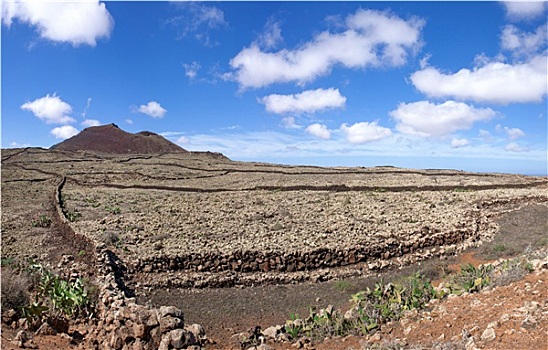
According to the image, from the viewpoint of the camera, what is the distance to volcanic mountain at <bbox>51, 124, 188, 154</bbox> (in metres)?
102

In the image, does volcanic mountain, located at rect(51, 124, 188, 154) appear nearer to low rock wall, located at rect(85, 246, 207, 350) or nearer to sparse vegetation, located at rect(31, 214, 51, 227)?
sparse vegetation, located at rect(31, 214, 51, 227)

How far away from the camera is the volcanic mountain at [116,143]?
101500mm

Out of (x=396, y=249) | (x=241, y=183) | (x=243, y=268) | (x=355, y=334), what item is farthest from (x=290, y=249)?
(x=241, y=183)

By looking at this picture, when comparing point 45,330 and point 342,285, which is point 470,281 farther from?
point 45,330

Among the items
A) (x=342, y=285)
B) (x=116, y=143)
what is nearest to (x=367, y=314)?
(x=342, y=285)

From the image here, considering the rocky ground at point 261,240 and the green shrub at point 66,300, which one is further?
the rocky ground at point 261,240

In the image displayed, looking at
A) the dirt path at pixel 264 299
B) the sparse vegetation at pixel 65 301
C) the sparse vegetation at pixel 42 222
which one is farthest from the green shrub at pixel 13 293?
the sparse vegetation at pixel 42 222

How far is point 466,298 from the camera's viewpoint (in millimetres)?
8664

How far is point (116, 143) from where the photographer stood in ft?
342

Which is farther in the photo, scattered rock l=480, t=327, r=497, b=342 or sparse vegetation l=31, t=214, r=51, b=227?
sparse vegetation l=31, t=214, r=51, b=227

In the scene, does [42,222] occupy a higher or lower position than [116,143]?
lower

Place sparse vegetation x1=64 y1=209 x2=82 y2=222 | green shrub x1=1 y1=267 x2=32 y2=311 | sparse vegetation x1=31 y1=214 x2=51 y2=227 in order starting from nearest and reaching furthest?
green shrub x1=1 y1=267 x2=32 y2=311
sparse vegetation x1=31 y1=214 x2=51 y2=227
sparse vegetation x1=64 y1=209 x2=82 y2=222

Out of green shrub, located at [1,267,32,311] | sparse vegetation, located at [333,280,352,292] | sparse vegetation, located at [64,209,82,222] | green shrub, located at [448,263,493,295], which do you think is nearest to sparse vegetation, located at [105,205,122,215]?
sparse vegetation, located at [64,209,82,222]

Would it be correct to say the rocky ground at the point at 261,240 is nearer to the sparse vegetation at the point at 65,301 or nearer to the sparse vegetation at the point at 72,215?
the sparse vegetation at the point at 72,215
